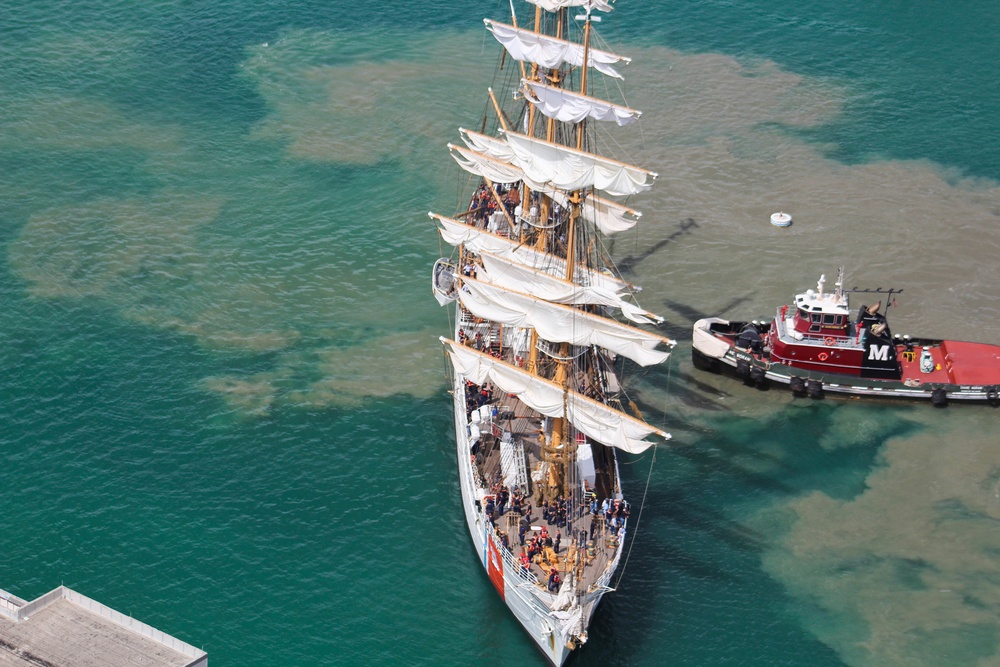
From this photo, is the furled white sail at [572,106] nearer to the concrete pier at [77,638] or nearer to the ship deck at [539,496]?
the ship deck at [539,496]

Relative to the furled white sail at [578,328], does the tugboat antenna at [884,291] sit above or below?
below

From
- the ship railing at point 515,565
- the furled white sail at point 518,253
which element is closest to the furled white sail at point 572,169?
the furled white sail at point 518,253

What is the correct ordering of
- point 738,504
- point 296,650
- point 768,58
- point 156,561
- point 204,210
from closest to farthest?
point 296,650 < point 156,561 < point 738,504 < point 204,210 < point 768,58

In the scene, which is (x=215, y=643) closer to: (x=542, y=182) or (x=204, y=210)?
(x=542, y=182)

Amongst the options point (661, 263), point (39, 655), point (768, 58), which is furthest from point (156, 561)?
point (768, 58)

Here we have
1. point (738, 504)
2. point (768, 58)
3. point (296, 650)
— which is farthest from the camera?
point (768, 58)

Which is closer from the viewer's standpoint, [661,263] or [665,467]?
[665,467]
